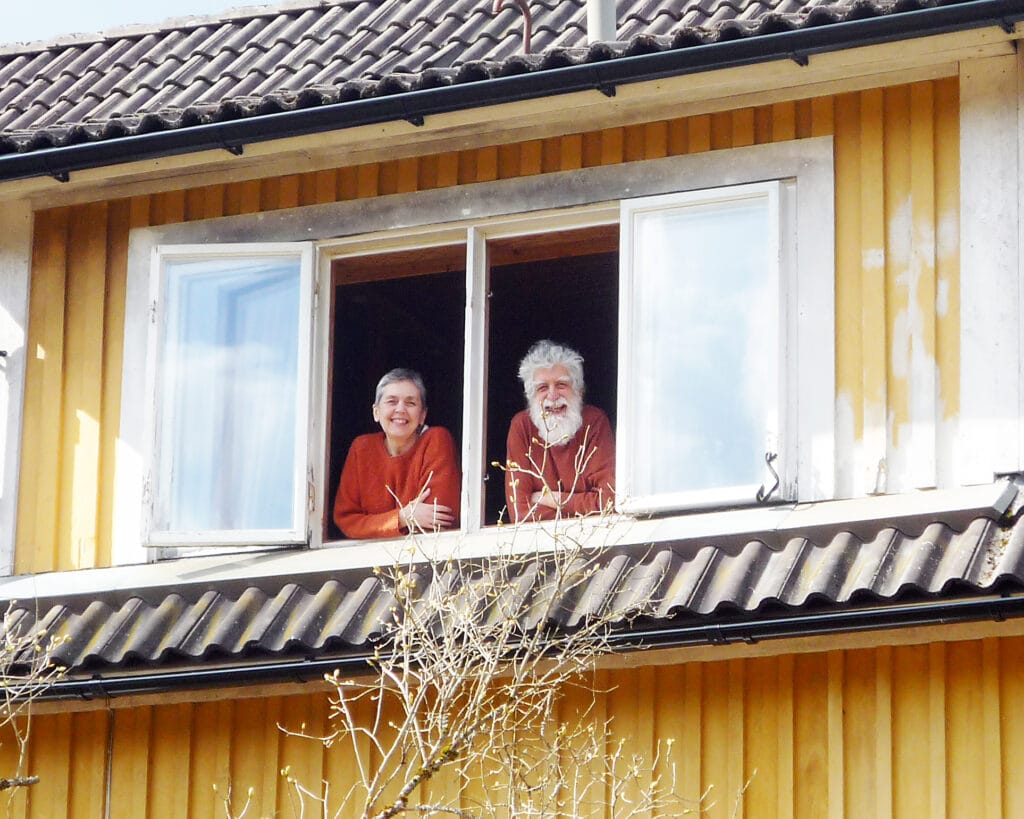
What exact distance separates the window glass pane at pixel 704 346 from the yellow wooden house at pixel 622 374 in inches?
0.6

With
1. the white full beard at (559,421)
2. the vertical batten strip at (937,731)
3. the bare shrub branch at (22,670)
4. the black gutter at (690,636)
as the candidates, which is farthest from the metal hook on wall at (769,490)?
the bare shrub branch at (22,670)

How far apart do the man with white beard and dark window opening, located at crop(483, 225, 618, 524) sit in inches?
82.7

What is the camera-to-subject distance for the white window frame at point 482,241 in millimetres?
9883

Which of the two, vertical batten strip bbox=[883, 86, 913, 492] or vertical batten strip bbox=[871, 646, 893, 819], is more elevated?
vertical batten strip bbox=[883, 86, 913, 492]

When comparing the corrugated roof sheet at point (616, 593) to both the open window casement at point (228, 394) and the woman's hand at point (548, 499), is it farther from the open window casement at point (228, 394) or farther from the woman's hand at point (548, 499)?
the open window casement at point (228, 394)

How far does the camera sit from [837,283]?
9953mm

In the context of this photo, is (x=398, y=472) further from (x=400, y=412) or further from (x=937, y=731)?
(x=937, y=731)

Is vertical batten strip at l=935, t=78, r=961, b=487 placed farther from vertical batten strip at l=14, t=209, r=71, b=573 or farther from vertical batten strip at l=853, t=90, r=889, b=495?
vertical batten strip at l=14, t=209, r=71, b=573

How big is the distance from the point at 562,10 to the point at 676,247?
208 cm

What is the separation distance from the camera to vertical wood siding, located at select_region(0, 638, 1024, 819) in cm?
875

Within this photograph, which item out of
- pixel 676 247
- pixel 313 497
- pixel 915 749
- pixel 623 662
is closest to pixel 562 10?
pixel 676 247

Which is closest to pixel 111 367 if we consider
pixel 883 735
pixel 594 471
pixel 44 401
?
pixel 44 401

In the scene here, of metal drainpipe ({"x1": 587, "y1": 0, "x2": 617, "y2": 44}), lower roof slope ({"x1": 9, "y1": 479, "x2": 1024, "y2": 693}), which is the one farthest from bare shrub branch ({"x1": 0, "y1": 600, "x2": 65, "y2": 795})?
metal drainpipe ({"x1": 587, "y1": 0, "x2": 617, "y2": 44})

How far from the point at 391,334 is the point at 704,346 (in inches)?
158
